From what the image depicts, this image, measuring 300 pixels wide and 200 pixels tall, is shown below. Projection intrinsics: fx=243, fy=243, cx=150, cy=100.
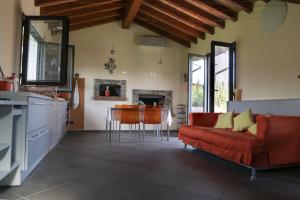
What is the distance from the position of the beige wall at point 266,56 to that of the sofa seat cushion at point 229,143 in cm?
141

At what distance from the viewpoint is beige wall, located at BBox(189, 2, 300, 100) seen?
3.86m

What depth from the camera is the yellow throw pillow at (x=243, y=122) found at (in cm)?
367

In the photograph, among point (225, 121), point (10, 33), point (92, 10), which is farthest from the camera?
point (92, 10)

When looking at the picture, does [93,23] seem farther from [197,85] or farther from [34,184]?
[34,184]

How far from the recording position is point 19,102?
205 cm

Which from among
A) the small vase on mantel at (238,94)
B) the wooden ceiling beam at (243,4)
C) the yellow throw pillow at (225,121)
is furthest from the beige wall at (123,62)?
the yellow throw pillow at (225,121)

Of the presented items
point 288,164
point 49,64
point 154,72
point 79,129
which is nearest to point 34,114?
point 49,64

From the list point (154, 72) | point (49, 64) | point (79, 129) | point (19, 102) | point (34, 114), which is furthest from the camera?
point (154, 72)

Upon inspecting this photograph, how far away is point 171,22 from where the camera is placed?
6914 millimetres

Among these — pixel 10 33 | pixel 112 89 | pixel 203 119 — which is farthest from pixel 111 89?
pixel 10 33

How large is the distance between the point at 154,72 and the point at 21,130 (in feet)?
19.6

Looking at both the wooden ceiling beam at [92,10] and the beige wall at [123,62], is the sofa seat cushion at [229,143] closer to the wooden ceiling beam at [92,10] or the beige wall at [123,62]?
the beige wall at [123,62]

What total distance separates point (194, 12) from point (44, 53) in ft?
11.5

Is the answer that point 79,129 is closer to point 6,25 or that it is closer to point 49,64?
point 49,64
